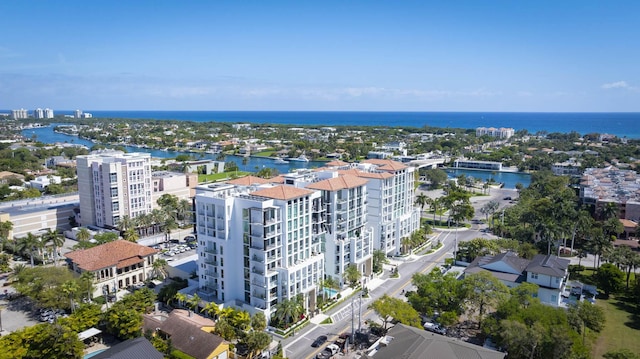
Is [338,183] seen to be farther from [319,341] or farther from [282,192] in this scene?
[319,341]

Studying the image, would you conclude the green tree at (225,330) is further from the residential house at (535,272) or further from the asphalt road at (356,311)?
the residential house at (535,272)

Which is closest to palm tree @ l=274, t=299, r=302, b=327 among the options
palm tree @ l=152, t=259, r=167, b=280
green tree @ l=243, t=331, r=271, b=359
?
green tree @ l=243, t=331, r=271, b=359

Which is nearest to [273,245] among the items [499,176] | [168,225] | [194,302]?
[194,302]

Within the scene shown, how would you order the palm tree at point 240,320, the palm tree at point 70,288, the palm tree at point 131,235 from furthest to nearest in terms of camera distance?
1. the palm tree at point 131,235
2. the palm tree at point 70,288
3. the palm tree at point 240,320

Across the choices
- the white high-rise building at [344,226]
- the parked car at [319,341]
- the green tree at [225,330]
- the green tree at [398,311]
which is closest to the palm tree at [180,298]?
the green tree at [225,330]

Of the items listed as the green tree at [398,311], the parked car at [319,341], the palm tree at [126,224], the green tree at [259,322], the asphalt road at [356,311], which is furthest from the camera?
→ the palm tree at [126,224]

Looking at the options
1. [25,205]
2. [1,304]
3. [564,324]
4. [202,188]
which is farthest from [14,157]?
[564,324]

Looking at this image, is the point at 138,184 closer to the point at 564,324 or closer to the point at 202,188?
the point at 202,188
